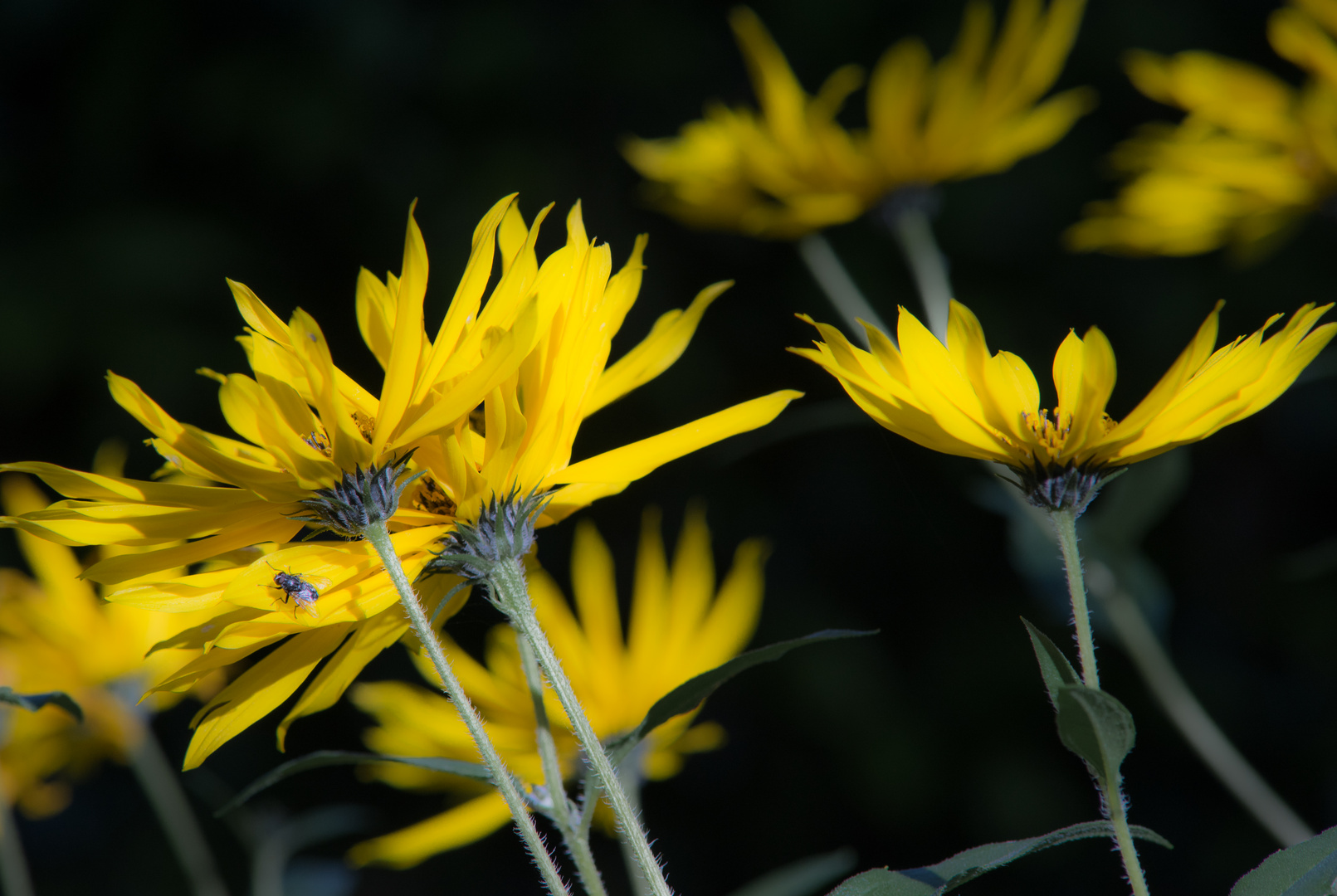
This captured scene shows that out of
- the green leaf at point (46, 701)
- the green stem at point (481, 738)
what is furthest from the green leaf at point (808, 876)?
the green leaf at point (46, 701)

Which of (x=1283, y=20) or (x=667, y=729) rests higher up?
(x=1283, y=20)

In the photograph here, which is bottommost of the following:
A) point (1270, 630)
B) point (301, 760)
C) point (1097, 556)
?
point (1270, 630)

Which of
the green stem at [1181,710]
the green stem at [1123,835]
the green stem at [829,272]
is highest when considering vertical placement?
the green stem at [829,272]

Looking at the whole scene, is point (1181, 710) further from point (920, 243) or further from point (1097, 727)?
point (1097, 727)

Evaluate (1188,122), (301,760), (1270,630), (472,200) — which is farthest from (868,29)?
(301,760)

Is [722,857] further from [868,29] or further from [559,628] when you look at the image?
[868,29]

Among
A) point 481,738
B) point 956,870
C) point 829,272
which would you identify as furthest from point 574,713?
point 829,272

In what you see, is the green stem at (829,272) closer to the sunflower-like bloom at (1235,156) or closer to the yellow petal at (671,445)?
the sunflower-like bloom at (1235,156)
